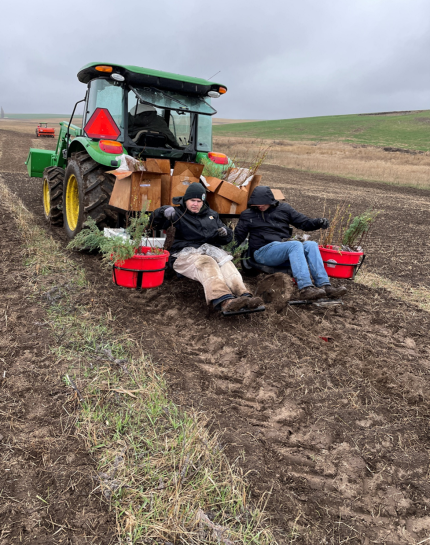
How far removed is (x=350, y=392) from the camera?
9.80ft

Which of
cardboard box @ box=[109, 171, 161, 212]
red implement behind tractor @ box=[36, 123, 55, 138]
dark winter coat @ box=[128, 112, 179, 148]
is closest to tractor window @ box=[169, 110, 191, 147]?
dark winter coat @ box=[128, 112, 179, 148]

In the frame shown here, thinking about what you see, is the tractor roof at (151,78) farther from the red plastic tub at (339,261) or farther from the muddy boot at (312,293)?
the muddy boot at (312,293)

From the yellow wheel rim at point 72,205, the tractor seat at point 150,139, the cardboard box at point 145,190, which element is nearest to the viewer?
the cardboard box at point 145,190

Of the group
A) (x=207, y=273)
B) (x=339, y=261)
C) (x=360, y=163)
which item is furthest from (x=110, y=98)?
(x=360, y=163)

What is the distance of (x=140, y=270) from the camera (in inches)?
150

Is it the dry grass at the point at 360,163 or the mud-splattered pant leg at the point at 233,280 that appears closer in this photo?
the mud-splattered pant leg at the point at 233,280

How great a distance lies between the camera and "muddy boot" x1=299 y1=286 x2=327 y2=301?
13.5ft

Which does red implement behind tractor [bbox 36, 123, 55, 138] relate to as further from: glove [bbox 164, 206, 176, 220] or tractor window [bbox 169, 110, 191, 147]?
glove [bbox 164, 206, 176, 220]

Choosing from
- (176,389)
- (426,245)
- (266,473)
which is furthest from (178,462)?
(426,245)

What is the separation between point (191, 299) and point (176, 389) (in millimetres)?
1718

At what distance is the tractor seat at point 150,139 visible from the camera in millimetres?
5512

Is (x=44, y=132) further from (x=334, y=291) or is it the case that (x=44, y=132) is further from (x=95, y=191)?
(x=334, y=291)

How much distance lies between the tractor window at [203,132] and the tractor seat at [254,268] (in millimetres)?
1735

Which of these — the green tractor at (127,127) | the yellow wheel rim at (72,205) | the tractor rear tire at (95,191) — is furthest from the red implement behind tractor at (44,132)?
the tractor rear tire at (95,191)
